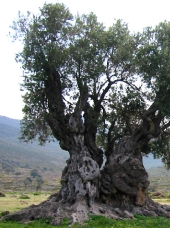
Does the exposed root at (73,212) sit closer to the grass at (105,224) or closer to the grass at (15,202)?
the grass at (105,224)

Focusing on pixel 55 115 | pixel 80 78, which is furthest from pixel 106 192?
pixel 80 78

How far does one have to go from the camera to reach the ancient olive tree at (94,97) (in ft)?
70.9

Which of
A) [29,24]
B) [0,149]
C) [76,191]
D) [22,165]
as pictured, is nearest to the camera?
[76,191]

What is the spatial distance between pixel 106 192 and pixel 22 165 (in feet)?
372

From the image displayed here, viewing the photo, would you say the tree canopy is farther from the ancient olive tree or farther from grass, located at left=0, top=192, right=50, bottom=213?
grass, located at left=0, top=192, right=50, bottom=213

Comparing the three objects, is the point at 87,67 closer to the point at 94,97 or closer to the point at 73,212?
the point at 94,97

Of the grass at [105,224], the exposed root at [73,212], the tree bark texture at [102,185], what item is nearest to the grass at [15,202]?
the tree bark texture at [102,185]

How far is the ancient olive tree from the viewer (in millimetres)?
21625

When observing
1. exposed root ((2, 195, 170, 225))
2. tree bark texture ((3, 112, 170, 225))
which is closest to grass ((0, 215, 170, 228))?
exposed root ((2, 195, 170, 225))

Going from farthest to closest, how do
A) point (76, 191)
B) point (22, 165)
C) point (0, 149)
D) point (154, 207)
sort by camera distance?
point (0, 149) → point (22, 165) → point (154, 207) → point (76, 191)

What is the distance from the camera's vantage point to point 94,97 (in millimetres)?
24984

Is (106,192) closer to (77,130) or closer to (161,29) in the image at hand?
(77,130)

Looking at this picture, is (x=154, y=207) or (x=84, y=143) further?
(x=84, y=143)

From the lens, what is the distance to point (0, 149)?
146 m
